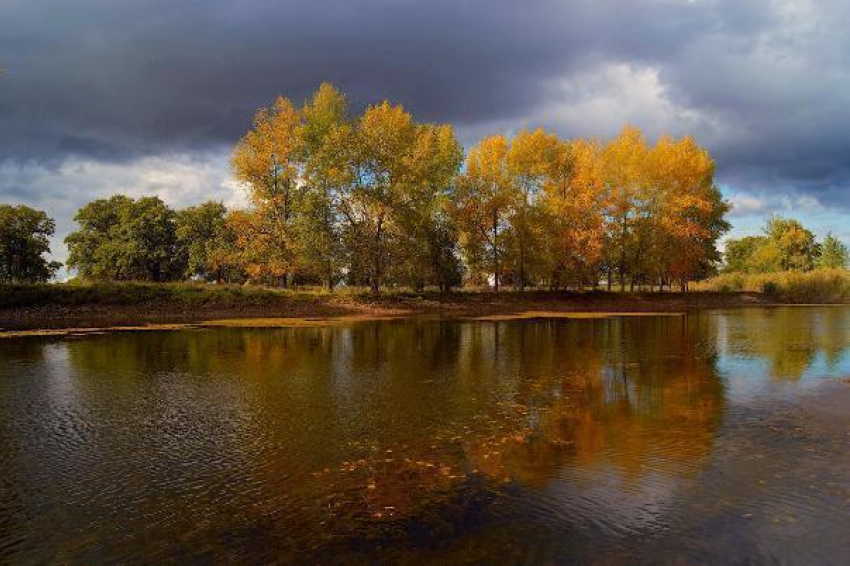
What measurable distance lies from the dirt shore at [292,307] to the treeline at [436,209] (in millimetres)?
3154

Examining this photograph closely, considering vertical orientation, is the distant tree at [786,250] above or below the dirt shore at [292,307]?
above

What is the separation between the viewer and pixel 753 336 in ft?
101

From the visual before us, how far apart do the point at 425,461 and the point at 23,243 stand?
3110 inches

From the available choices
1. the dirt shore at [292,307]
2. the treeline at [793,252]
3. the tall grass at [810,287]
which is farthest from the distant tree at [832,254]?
the dirt shore at [292,307]

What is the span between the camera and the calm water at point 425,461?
692 cm

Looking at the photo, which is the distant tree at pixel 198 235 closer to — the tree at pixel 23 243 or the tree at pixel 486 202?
the tree at pixel 23 243

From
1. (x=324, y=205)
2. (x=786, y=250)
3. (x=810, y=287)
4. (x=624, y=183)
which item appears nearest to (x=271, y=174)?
(x=324, y=205)

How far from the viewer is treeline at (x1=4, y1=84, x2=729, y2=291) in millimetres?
51688

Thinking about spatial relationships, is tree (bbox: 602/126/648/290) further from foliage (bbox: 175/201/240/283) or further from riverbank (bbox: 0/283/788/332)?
foliage (bbox: 175/201/240/283)

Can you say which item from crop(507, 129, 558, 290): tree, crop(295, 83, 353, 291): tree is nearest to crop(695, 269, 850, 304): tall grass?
crop(507, 129, 558, 290): tree

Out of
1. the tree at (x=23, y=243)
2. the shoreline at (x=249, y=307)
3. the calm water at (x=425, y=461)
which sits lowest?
the calm water at (x=425, y=461)

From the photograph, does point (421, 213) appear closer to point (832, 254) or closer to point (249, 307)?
point (249, 307)

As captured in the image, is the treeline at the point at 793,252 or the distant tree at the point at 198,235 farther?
the treeline at the point at 793,252

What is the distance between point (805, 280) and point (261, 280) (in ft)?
213
